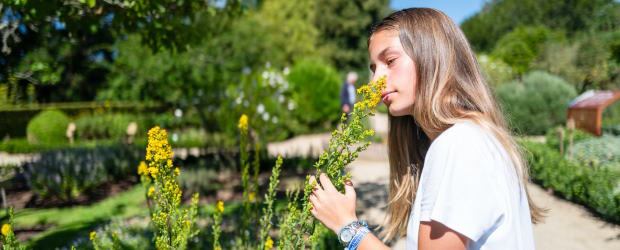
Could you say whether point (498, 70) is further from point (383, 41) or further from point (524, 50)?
point (383, 41)

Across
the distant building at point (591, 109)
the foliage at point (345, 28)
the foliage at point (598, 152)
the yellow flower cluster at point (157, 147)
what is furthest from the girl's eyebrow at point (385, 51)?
the foliage at point (345, 28)

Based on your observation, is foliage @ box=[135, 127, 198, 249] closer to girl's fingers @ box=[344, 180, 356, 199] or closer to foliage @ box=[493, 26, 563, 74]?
girl's fingers @ box=[344, 180, 356, 199]

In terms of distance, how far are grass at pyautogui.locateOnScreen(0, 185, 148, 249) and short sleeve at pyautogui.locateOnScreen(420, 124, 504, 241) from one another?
13.7 feet

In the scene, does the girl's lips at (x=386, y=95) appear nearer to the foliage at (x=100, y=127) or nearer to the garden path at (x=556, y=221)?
the garden path at (x=556, y=221)

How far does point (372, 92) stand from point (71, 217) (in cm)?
531

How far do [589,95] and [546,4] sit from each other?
35.3m

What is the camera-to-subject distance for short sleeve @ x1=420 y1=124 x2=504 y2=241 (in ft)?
3.05

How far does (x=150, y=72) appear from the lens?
14961 mm

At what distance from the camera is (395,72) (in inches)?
48.4

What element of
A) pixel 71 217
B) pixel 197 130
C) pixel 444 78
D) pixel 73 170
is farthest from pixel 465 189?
pixel 197 130

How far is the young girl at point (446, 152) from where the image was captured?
37.3 inches

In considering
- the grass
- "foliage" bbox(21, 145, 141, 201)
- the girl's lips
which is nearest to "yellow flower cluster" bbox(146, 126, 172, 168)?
the girl's lips

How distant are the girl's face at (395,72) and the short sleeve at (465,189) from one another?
265mm

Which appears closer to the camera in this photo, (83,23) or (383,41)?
(383,41)
